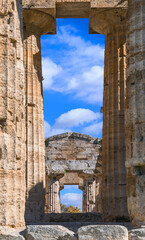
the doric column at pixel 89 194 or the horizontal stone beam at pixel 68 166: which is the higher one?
the horizontal stone beam at pixel 68 166

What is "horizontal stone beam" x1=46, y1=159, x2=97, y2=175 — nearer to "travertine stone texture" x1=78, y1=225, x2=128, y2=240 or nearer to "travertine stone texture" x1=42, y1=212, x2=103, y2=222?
"travertine stone texture" x1=42, y1=212, x2=103, y2=222

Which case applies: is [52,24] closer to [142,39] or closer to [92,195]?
[142,39]

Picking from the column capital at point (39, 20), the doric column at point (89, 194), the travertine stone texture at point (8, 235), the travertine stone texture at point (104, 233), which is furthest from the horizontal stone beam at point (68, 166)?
the travertine stone texture at point (104, 233)

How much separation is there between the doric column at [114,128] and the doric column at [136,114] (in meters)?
8.26

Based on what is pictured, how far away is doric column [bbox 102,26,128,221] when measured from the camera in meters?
20.5

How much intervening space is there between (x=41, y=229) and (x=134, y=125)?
3709 millimetres

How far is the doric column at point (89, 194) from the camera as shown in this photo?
122ft

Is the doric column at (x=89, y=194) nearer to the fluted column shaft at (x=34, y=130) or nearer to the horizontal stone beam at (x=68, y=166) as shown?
the horizontal stone beam at (x=68, y=166)

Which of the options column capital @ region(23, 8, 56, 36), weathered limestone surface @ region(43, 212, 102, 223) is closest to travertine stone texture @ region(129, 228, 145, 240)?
column capital @ region(23, 8, 56, 36)

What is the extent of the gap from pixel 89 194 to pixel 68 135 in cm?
532

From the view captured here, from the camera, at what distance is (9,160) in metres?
11.8

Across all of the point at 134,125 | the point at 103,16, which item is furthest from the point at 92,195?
the point at 134,125

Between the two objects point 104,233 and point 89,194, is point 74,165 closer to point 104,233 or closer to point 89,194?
point 89,194

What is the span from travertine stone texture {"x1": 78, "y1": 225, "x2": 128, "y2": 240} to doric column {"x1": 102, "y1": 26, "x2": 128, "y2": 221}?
30.5ft
